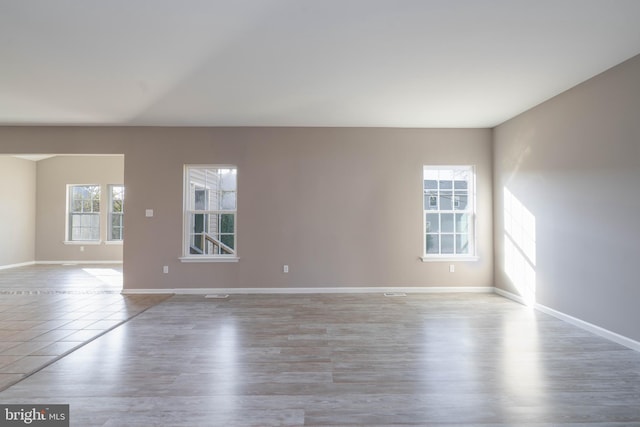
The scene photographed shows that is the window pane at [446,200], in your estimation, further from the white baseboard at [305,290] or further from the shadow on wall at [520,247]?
the white baseboard at [305,290]

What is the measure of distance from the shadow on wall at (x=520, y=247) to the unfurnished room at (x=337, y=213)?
38 mm

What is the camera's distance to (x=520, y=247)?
4812 mm

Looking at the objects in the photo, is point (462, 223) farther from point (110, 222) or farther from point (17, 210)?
point (17, 210)

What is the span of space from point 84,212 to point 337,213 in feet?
25.5

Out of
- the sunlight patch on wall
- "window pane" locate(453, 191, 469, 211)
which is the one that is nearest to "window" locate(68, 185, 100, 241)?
the sunlight patch on wall

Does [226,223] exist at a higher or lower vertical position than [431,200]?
lower

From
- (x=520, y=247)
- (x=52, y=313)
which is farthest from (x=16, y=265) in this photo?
(x=520, y=247)

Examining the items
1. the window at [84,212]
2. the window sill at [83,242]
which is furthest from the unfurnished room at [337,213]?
the window at [84,212]

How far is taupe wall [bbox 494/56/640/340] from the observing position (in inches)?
125

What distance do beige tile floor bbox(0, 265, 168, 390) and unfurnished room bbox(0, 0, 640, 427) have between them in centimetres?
5

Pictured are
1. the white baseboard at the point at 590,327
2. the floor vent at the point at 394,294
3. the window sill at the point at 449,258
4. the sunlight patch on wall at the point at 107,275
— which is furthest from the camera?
the sunlight patch on wall at the point at 107,275

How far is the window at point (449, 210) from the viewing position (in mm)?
5617

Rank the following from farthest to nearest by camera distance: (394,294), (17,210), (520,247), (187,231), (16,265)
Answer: (17,210) → (16,265) → (187,231) → (394,294) → (520,247)

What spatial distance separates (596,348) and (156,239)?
589 cm
